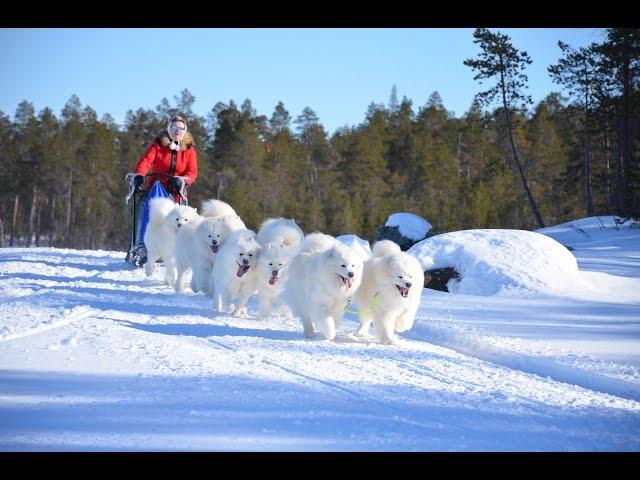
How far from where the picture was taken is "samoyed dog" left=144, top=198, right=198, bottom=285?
877 cm

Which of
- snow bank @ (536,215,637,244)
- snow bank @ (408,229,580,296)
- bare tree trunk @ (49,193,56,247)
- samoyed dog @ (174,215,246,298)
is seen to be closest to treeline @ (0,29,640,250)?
bare tree trunk @ (49,193,56,247)

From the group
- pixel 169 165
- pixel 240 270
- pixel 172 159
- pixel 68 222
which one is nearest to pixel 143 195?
pixel 169 165

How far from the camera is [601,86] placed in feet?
71.0

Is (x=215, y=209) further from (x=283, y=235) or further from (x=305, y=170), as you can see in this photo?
(x=305, y=170)

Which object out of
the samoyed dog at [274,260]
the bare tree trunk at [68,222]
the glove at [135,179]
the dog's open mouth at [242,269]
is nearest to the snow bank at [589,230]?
the samoyed dog at [274,260]

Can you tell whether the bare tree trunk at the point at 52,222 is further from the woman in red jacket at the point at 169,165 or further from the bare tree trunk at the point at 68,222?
the woman in red jacket at the point at 169,165

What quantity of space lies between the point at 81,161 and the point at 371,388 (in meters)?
38.1

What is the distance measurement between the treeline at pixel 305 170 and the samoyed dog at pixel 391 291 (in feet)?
72.4

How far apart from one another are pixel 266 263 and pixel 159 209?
306cm

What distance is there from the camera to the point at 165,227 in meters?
8.95

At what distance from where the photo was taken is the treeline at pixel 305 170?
105 feet
